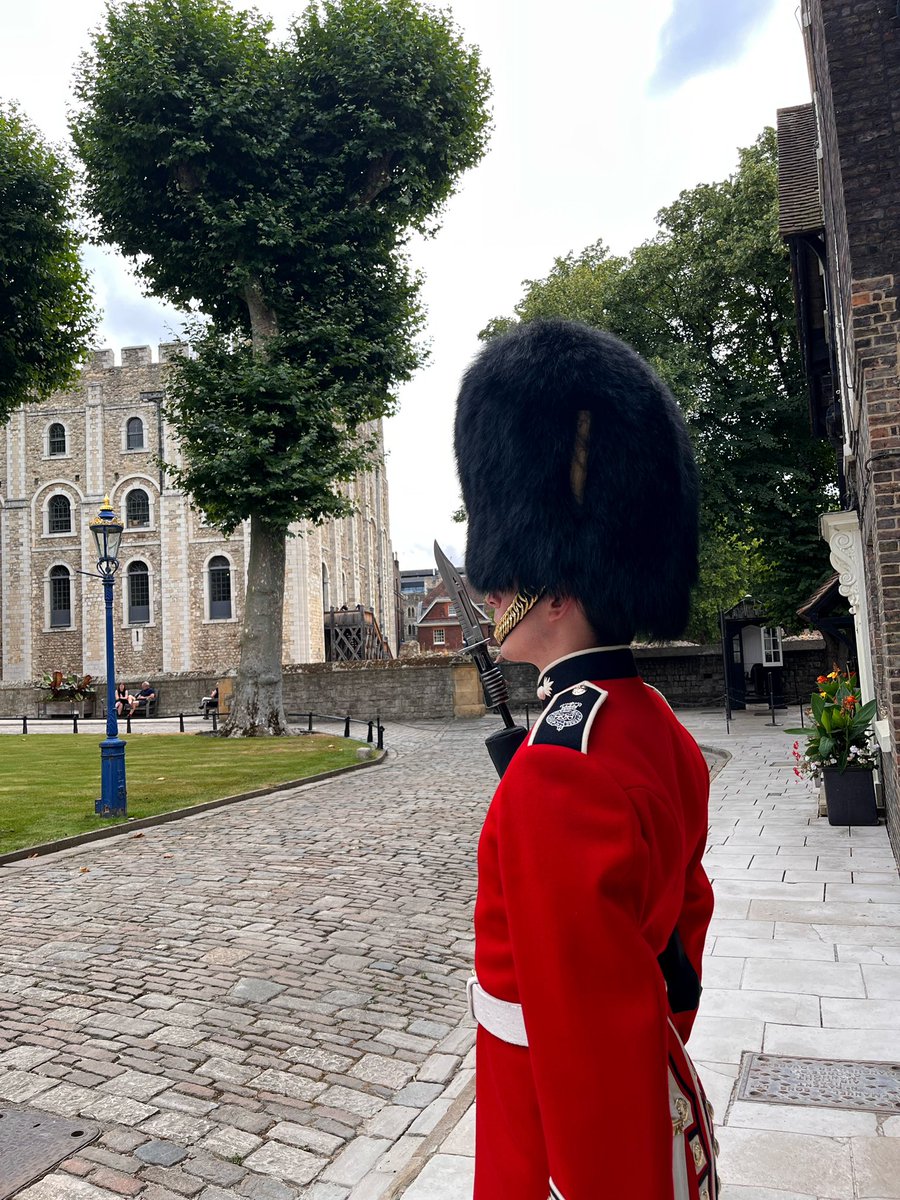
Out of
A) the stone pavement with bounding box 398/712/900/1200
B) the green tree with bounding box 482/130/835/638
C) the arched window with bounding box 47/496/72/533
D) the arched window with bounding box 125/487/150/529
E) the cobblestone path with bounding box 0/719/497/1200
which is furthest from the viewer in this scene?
the arched window with bounding box 47/496/72/533

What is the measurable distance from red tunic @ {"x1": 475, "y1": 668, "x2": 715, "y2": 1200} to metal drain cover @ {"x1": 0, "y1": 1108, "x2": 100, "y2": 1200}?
272 centimetres

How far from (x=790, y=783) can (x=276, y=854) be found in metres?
8.01

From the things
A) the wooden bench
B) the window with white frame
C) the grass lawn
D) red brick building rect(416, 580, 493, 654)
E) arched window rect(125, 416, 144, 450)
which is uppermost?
arched window rect(125, 416, 144, 450)

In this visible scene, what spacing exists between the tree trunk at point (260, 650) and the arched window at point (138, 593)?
25877 millimetres

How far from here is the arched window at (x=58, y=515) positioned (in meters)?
49.2

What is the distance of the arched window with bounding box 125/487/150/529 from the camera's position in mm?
48141

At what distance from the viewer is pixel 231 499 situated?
2148 cm

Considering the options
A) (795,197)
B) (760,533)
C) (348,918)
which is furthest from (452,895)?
(760,533)

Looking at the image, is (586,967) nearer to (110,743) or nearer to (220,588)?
(110,743)

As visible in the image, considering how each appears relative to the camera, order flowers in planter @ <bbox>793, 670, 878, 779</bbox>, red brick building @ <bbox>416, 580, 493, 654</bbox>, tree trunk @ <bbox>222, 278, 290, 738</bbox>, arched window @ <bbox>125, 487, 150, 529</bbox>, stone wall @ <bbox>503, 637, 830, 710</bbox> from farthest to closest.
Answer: red brick building @ <bbox>416, 580, 493, 654</bbox>
arched window @ <bbox>125, 487, 150, 529</bbox>
stone wall @ <bbox>503, 637, 830, 710</bbox>
tree trunk @ <bbox>222, 278, 290, 738</bbox>
flowers in planter @ <bbox>793, 670, 878, 779</bbox>

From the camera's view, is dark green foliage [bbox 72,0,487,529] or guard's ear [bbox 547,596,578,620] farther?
dark green foliage [bbox 72,0,487,529]

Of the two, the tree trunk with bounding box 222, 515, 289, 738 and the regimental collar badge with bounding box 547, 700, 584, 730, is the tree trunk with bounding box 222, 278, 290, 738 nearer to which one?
the tree trunk with bounding box 222, 515, 289, 738

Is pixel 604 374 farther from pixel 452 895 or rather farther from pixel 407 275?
pixel 407 275

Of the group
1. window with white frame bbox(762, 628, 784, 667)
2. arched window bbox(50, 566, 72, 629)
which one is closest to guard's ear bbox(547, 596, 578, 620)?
window with white frame bbox(762, 628, 784, 667)
